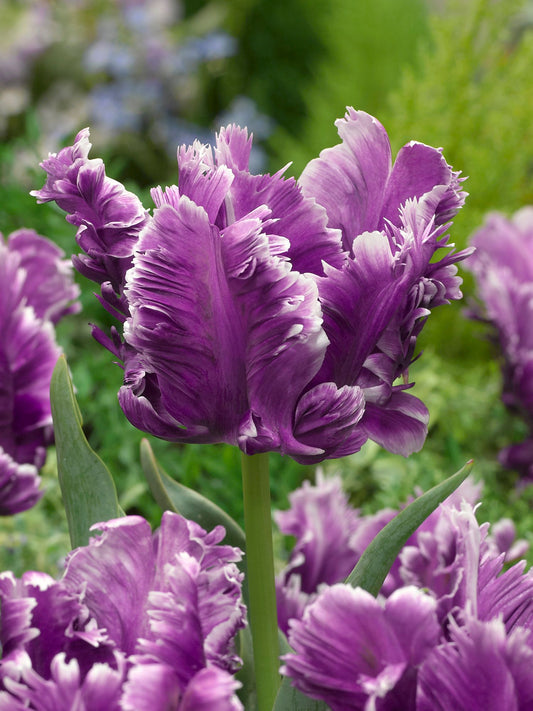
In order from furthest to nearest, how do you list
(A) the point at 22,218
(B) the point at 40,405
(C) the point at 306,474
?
(A) the point at 22,218 < (C) the point at 306,474 < (B) the point at 40,405

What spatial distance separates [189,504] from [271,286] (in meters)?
0.11

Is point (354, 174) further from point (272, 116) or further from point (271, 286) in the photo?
point (272, 116)

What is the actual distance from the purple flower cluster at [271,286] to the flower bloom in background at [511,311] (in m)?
0.41

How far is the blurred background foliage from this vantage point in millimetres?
662

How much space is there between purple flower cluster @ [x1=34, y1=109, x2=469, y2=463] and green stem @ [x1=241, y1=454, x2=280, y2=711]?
2 cm

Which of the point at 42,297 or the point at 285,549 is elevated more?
the point at 42,297

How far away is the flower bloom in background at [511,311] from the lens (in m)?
0.67

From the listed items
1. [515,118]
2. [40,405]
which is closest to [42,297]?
[40,405]

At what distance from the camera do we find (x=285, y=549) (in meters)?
0.58

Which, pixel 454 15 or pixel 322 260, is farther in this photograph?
pixel 454 15

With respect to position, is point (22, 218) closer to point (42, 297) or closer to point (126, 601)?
point (42, 297)

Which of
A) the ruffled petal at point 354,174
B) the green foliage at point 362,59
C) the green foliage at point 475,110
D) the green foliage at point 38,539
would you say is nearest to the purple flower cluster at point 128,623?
the ruffled petal at point 354,174

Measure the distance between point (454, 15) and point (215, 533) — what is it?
92cm

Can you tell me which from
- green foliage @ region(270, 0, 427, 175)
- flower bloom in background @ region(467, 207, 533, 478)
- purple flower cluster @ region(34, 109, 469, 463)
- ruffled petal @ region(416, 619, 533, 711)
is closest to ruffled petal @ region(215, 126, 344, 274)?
purple flower cluster @ region(34, 109, 469, 463)
